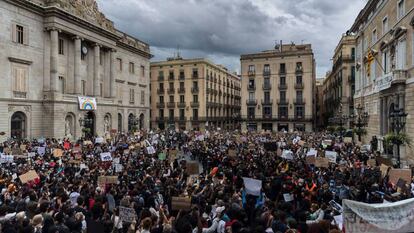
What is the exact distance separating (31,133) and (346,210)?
33.1m

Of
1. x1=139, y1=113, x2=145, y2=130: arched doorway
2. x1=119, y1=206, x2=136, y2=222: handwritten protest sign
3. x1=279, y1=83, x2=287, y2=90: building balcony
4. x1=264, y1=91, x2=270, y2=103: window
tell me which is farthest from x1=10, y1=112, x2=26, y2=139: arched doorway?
x1=279, y1=83, x2=287, y2=90: building balcony

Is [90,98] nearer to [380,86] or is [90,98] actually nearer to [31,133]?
[31,133]

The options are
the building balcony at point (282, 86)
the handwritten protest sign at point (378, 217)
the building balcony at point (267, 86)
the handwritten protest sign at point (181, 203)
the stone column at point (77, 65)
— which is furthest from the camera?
the building balcony at point (267, 86)

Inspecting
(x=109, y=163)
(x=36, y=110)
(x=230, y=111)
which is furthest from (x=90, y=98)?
(x=230, y=111)

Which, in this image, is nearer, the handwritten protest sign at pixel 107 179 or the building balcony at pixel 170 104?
the handwritten protest sign at pixel 107 179

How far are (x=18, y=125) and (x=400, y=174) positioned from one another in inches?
1261

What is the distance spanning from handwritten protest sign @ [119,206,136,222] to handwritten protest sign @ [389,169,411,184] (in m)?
8.31

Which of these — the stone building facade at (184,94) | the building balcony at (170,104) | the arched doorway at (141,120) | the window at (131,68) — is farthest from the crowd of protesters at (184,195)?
the building balcony at (170,104)

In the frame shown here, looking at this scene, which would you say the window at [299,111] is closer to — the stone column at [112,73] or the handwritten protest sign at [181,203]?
the stone column at [112,73]

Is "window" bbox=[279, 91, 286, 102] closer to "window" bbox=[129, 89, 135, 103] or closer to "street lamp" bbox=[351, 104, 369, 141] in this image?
"window" bbox=[129, 89, 135, 103]

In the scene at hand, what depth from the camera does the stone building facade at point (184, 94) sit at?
6319 centimetres

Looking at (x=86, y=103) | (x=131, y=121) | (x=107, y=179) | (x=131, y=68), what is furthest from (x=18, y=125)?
(x=107, y=179)

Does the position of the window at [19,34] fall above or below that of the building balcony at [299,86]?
above

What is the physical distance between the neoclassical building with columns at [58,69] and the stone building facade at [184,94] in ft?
61.7
